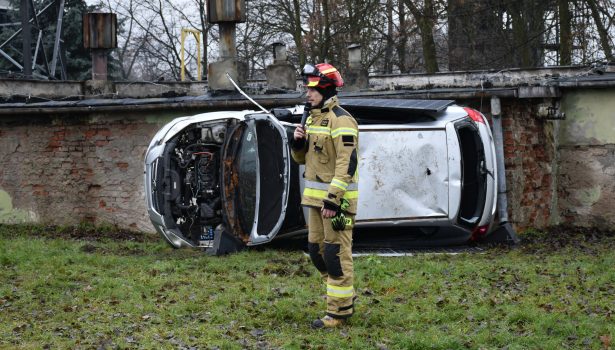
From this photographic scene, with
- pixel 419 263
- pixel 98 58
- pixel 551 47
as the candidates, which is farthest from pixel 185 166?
pixel 551 47

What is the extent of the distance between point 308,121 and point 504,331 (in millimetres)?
2323

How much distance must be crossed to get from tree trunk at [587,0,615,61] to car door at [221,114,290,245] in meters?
13.9

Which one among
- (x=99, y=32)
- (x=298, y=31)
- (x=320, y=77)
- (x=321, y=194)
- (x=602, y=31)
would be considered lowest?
(x=321, y=194)

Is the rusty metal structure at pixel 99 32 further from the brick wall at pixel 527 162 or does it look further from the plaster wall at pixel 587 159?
the plaster wall at pixel 587 159

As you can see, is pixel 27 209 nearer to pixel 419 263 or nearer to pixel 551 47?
pixel 419 263

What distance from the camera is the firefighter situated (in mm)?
7918

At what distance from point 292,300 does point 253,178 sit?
414 centimetres

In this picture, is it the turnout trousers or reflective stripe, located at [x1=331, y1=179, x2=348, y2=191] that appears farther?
the turnout trousers

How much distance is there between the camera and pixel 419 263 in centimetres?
1159

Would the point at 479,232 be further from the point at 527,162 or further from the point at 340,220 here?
the point at 340,220

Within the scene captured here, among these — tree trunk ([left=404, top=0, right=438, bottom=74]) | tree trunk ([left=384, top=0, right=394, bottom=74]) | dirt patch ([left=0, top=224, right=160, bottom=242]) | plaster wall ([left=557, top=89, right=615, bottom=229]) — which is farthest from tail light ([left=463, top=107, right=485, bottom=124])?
tree trunk ([left=384, top=0, right=394, bottom=74])

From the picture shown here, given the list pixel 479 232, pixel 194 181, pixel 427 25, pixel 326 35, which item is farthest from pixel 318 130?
pixel 326 35

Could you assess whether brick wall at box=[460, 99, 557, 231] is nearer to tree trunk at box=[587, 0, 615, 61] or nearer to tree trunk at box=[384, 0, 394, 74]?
tree trunk at box=[587, 0, 615, 61]

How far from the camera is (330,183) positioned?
8023 mm
